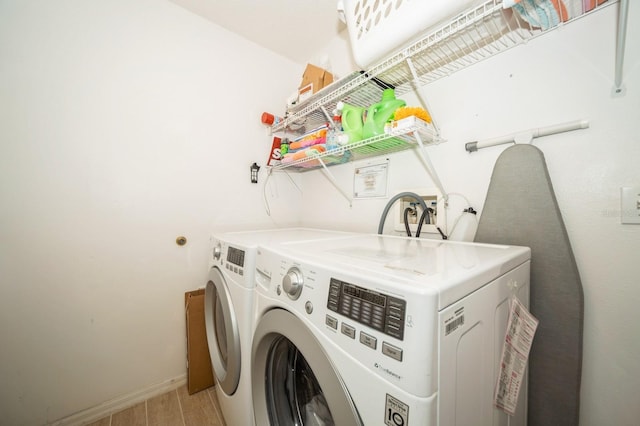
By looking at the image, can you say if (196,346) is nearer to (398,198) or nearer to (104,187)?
(104,187)

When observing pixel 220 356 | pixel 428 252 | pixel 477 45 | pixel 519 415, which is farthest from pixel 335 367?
pixel 477 45

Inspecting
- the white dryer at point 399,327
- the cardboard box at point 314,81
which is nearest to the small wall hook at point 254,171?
the cardboard box at point 314,81

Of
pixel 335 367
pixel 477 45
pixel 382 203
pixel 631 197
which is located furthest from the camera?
pixel 382 203

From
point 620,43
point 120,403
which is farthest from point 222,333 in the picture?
point 620,43

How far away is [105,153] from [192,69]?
77 cm

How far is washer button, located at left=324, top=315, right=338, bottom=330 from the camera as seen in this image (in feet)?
1.66

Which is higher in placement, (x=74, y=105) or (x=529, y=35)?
(x=529, y=35)

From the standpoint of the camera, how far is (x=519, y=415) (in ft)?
2.48

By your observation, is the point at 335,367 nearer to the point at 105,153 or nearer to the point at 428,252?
the point at 428,252

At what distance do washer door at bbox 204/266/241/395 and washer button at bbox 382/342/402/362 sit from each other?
698 millimetres

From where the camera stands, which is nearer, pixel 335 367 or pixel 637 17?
pixel 335 367

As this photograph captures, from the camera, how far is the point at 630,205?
0.72 metres

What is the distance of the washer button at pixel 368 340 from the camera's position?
0.43 meters

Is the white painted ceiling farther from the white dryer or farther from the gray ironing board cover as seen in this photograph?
the white dryer
